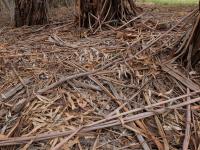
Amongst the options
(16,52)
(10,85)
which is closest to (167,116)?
(10,85)

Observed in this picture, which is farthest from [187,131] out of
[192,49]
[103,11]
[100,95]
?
[103,11]

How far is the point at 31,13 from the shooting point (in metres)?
3.76

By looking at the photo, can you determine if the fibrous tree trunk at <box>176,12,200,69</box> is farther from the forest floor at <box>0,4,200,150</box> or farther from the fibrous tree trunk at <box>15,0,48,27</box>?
the fibrous tree trunk at <box>15,0,48,27</box>

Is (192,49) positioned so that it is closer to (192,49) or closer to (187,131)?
(192,49)

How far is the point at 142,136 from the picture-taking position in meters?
1.92

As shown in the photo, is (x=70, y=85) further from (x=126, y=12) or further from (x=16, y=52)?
(x=126, y=12)

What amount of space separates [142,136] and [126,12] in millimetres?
1769

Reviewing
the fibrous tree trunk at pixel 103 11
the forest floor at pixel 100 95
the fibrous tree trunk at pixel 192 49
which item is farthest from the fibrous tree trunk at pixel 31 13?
the fibrous tree trunk at pixel 192 49

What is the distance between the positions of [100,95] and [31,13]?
1.87m

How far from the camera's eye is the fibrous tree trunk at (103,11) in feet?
11.0

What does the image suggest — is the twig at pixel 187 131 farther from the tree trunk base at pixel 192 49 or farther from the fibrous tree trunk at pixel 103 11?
the fibrous tree trunk at pixel 103 11

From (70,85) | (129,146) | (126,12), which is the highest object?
(126,12)

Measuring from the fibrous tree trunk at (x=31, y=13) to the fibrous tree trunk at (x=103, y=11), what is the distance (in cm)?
48

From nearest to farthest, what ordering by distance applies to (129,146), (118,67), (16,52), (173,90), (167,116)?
(129,146), (167,116), (173,90), (118,67), (16,52)
